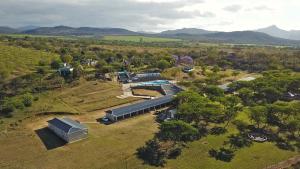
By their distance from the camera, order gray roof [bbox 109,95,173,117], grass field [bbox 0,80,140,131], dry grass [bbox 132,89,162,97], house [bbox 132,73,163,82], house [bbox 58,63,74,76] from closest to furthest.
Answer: gray roof [bbox 109,95,173,117], grass field [bbox 0,80,140,131], dry grass [bbox 132,89,162,97], house [bbox 58,63,74,76], house [bbox 132,73,163,82]

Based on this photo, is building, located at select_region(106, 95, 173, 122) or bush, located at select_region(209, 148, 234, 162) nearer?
bush, located at select_region(209, 148, 234, 162)

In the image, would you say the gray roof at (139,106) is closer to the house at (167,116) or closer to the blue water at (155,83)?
the house at (167,116)

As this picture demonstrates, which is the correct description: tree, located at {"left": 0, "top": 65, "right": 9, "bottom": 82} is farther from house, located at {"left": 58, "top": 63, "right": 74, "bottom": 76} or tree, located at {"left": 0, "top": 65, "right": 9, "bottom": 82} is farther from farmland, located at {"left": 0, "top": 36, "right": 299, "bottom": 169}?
house, located at {"left": 58, "top": 63, "right": 74, "bottom": 76}

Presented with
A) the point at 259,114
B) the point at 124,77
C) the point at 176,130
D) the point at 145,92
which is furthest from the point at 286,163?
the point at 124,77

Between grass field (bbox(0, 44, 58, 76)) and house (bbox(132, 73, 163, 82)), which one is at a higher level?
grass field (bbox(0, 44, 58, 76))

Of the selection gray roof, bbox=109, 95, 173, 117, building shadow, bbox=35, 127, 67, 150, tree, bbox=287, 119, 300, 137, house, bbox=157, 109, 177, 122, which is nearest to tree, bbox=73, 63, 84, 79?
gray roof, bbox=109, 95, 173, 117

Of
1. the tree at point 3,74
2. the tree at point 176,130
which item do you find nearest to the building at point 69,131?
the tree at point 176,130

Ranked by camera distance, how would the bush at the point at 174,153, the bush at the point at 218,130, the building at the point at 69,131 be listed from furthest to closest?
the bush at the point at 218,130 → the building at the point at 69,131 → the bush at the point at 174,153
